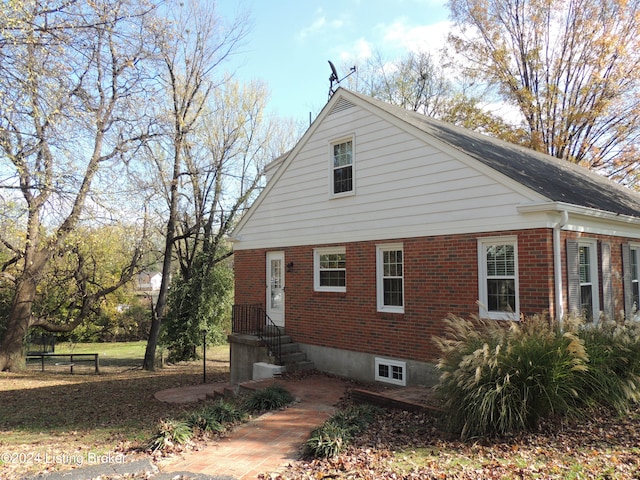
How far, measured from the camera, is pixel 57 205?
1031 cm

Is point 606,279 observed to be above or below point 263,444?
above

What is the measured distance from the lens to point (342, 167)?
11664 millimetres

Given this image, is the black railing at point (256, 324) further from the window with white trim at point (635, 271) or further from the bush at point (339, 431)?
the window with white trim at point (635, 271)

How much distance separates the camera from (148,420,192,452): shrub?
586cm

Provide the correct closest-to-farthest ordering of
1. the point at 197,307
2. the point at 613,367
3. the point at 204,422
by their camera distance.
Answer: the point at 613,367 < the point at 204,422 < the point at 197,307

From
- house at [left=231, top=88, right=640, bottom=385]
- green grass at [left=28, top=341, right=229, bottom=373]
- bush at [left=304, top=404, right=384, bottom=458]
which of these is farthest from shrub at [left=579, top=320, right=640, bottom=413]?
green grass at [left=28, top=341, right=229, bottom=373]

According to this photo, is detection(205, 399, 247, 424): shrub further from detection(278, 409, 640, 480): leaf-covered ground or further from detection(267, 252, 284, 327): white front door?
detection(267, 252, 284, 327): white front door

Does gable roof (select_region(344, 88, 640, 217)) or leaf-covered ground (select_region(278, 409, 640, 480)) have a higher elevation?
gable roof (select_region(344, 88, 640, 217))

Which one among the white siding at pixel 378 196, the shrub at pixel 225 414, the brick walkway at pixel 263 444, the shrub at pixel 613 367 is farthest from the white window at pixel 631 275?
the shrub at pixel 225 414

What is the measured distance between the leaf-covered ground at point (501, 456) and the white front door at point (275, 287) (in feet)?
24.5

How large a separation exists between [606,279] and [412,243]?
165 inches

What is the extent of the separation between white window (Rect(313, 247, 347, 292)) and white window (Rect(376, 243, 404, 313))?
110cm

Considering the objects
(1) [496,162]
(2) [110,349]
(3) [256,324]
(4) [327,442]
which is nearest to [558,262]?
(1) [496,162]

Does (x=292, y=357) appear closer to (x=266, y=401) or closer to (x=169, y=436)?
(x=266, y=401)
